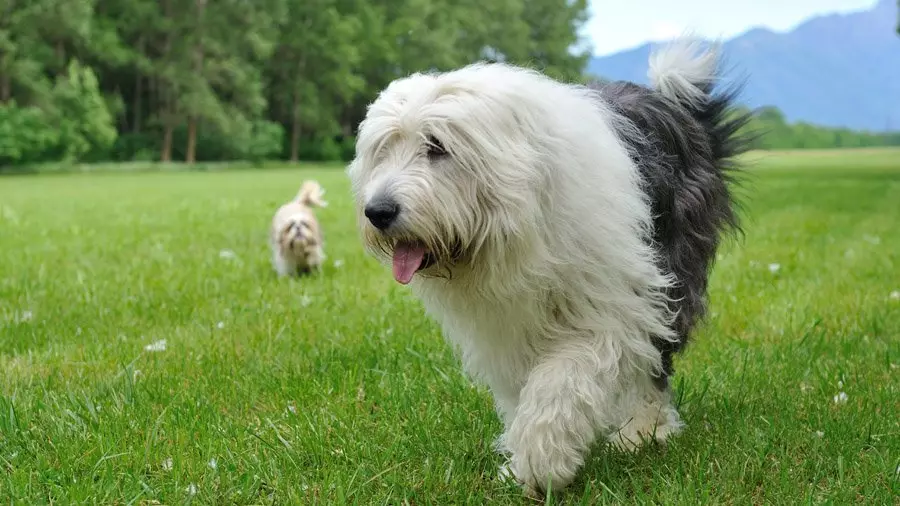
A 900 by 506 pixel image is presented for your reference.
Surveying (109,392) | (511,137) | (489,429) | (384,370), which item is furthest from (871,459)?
(109,392)

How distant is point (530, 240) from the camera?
247cm

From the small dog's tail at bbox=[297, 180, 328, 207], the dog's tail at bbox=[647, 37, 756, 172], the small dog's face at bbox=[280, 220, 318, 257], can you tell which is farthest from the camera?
the small dog's tail at bbox=[297, 180, 328, 207]

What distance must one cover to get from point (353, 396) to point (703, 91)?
2133mm

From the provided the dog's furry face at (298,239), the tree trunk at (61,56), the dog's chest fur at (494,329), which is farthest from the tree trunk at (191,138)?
the dog's chest fur at (494,329)

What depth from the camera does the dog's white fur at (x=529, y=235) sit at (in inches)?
96.7

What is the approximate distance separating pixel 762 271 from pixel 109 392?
489cm

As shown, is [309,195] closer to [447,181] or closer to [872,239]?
[872,239]

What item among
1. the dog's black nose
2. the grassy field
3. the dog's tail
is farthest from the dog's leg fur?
the dog's tail

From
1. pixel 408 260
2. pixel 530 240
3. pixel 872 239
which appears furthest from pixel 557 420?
pixel 872 239

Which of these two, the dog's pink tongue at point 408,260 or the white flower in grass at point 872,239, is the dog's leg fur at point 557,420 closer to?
the dog's pink tongue at point 408,260

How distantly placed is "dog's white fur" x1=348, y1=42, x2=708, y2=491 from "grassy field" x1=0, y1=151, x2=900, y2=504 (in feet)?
1.00

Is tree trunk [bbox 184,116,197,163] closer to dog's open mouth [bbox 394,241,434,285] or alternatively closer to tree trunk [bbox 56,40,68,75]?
tree trunk [bbox 56,40,68,75]

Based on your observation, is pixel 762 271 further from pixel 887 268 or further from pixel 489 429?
pixel 489 429

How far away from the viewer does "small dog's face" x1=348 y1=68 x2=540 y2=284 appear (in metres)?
2.43
